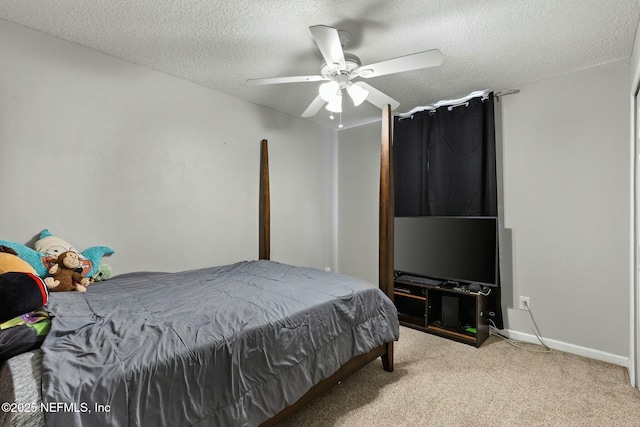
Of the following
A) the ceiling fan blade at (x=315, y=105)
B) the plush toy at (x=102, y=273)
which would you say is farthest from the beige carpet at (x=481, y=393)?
the ceiling fan blade at (x=315, y=105)

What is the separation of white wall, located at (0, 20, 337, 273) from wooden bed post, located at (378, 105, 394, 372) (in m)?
1.68

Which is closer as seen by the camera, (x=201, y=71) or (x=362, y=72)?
(x=362, y=72)

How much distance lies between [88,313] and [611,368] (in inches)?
141

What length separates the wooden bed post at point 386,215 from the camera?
2.32 m

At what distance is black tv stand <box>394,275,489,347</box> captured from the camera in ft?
9.32

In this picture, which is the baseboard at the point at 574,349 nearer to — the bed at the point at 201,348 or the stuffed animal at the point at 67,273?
the bed at the point at 201,348

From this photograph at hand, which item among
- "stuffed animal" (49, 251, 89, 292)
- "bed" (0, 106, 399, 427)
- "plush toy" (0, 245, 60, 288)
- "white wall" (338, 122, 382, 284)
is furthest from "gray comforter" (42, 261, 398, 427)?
"white wall" (338, 122, 382, 284)

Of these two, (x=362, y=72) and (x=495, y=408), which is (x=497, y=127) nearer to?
(x=362, y=72)

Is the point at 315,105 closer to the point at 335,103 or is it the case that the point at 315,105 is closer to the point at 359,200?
the point at 335,103

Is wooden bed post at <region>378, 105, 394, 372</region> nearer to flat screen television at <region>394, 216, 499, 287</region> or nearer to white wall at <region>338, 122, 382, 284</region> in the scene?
flat screen television at <region>394, 216, 499, 287</region>

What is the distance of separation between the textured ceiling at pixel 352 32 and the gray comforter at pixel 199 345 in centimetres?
176

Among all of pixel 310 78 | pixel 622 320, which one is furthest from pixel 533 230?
pixel 310 78

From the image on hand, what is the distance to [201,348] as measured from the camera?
1251 millimetres

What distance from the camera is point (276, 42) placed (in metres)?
2.26
